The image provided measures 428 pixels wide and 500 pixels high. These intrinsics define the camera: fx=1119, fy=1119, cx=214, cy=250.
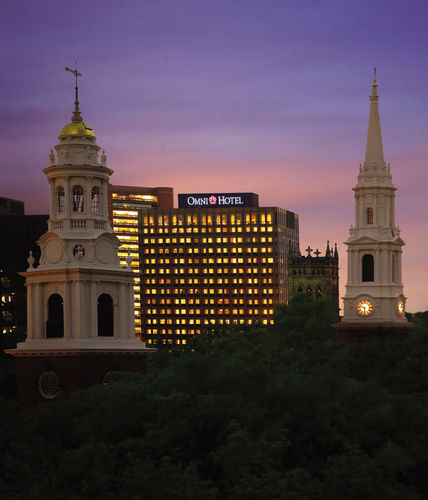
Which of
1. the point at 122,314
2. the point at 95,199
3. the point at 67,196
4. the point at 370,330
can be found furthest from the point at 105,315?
the point at 370,330

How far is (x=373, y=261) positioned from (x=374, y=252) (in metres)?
1.26

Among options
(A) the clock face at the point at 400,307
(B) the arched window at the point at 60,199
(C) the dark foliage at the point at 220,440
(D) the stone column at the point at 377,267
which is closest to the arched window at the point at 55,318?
(B) the arched window at the point at 60,199

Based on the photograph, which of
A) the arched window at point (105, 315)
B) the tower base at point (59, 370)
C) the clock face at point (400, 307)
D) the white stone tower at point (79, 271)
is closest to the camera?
the tower base at point (59, 370)

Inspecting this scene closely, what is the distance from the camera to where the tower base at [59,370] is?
85.6 metres

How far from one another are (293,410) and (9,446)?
18.8m

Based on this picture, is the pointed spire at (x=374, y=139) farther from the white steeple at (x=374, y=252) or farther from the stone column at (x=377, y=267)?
the stone column at (x=377, y=267)

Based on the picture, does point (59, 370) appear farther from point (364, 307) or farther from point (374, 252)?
point (374, 252)

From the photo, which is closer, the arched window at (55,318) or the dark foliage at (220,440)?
the dark foliage at (220,440)

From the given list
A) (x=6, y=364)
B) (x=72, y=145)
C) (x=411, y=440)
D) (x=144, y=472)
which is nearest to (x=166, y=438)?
(x=144, y=472)

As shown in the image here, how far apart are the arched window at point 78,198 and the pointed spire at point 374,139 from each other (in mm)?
56021

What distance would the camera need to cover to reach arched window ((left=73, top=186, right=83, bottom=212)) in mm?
90188

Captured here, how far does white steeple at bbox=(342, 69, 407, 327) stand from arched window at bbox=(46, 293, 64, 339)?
55059mm

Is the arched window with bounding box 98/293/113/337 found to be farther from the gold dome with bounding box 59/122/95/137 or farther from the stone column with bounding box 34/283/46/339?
the gold dome with bounding box 59/122/95/137

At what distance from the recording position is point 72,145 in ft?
296
